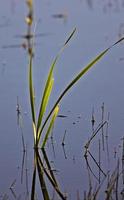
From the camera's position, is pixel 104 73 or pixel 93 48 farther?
pixel 93 48

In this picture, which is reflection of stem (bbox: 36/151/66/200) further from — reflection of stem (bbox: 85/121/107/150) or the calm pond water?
reflection of stem (bbox: 85/121/107/150)

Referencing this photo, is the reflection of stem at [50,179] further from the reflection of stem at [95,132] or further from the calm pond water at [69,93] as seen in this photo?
the reflection of stem at [95,132]

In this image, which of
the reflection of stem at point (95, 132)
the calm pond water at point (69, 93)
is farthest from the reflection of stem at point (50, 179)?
the reflection of stem at point (95, 132)

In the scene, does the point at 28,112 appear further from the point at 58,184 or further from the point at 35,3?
the point at 35,3

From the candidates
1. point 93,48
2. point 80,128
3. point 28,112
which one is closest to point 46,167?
point 80,128

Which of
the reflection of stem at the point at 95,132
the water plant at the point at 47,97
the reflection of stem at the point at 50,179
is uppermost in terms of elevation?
the water plant at the point at 47,97

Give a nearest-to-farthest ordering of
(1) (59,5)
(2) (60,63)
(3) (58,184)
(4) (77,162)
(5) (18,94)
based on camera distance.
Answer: (3) (58,184) → (4) (77,162) → (5) (18,94) → (2) (60,63) → (1) (59,5)

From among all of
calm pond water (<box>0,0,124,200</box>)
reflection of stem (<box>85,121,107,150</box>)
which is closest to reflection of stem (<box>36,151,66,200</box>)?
calm pond water (<box>0,0,124,200</box>)

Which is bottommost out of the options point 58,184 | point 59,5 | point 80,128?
point 58,184

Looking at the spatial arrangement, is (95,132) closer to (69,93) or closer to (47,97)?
(47,97)

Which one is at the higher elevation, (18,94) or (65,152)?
(18,94)
